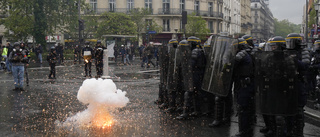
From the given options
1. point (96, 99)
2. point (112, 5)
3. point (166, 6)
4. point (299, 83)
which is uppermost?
point (112, 5)

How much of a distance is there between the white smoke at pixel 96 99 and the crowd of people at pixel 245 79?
1487 mm

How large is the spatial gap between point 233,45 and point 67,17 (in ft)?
89.4

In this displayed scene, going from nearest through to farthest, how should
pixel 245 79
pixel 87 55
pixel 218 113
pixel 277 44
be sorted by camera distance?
pixel 277 44, pixel 245 79, pixel 218 113, pixel 87 55

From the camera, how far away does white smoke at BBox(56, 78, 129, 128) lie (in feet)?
19.3

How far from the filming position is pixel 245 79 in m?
5.26

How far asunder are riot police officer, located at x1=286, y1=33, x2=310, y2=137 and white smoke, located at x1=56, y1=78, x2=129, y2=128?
A: 2922 millimetres

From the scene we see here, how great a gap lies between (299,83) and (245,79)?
806 mm

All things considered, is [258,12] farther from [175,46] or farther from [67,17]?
[175,46]

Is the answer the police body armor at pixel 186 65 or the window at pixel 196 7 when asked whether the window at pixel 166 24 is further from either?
the police body armor at pixel 186 65

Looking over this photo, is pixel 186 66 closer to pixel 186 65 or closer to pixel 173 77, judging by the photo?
pixel 186 65

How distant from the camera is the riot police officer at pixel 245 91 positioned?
17.3 ft

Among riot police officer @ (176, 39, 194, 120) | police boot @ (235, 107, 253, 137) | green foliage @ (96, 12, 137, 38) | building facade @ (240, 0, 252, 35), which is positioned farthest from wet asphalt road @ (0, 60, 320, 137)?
building facade @ (240, 0, 252, 35)

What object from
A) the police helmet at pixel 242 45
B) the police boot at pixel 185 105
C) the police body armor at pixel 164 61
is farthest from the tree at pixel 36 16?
the police helmet at pixel 242 45

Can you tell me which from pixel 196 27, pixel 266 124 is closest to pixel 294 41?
pixel 266 124
